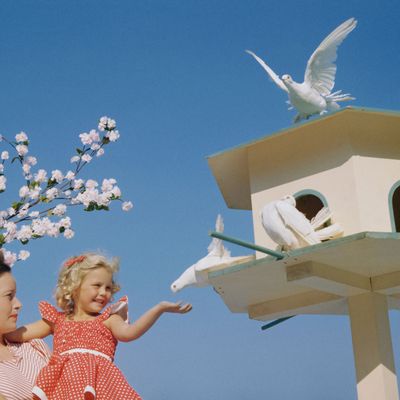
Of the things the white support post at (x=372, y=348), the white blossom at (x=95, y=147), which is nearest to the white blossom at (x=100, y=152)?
the white blossom at (x=95, y=147)

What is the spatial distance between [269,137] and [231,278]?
1.33 meters

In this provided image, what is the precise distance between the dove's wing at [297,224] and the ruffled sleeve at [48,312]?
2.44 metres

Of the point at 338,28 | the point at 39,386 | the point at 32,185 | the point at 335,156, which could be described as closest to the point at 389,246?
the point at 335,156

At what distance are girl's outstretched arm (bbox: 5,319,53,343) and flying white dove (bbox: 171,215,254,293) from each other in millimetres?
2952

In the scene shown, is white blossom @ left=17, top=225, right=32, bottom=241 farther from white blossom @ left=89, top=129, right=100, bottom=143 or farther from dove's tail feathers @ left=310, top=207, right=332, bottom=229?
Result: dove's tail feathers @ left=310, top=207, right=332, bottom=229

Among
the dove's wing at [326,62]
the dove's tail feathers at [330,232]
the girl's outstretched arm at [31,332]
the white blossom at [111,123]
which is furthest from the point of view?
the dove's wing at [326,62]

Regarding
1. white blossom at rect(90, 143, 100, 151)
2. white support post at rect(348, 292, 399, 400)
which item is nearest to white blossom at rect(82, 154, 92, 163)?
white blossom at rect(90, 143, 100, 151)

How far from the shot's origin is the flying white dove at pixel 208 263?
6410 millimetres

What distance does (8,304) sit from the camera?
313 cm

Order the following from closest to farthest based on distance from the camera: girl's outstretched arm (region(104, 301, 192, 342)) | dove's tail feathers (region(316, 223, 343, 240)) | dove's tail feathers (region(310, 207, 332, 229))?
girl's outstretched arm (region(104, 301, 192, 342)) < dove's tail feathers (region(316, 223, 343, 240)) < dove's tail feathers (region(310, 207, 332, 229))

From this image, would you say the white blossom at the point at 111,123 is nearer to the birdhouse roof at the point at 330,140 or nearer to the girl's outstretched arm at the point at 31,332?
the birdhouse roof at the point at 330,140

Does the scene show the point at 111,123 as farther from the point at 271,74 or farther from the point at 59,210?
the point at 271,74

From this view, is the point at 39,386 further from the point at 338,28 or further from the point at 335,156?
the point at 338,28

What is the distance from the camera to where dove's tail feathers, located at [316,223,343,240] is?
5.66 metres
